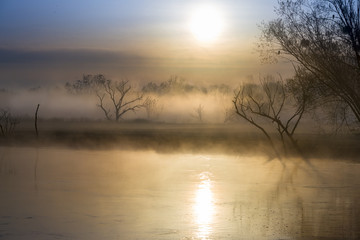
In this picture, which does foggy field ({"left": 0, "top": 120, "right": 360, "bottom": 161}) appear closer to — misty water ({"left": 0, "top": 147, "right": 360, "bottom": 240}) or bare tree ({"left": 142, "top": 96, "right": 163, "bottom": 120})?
misty water ({"left": 0, "top": 147, "right": 360, "bottom": 240})

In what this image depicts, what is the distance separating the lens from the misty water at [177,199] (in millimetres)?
15648

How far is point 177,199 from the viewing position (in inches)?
814

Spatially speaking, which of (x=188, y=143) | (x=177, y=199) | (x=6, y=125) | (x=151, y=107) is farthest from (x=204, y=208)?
Answer: (x=151, y=107)

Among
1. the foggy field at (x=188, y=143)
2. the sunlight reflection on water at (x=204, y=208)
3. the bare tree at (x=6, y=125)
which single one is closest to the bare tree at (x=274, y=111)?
the foggy field at (x=188, y=143)

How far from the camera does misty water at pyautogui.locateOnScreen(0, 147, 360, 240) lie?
1565 centimetres

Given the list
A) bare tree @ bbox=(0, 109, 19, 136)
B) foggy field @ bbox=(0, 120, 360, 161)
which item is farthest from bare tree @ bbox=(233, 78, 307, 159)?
bare tree @ bbox=(0, 109, 19, 136)

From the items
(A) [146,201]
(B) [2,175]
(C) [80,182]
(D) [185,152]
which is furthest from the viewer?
(D) [185,152]

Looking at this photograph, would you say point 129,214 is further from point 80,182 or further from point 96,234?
point 80,182

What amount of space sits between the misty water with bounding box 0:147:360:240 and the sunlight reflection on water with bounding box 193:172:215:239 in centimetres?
2

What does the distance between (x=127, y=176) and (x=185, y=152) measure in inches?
532

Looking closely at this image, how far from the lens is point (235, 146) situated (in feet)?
146

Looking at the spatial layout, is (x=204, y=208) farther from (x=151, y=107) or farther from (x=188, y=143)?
(x=151, y=107)

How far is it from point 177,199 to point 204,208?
1.88 metres

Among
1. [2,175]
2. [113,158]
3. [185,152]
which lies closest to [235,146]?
[185,152]
